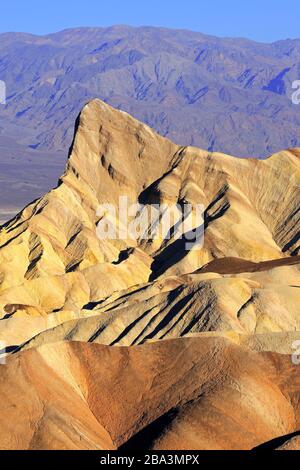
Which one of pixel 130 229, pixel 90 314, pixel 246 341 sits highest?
pixel 246 341

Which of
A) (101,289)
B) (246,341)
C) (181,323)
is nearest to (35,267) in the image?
(101,289)

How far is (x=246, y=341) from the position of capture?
49594mm

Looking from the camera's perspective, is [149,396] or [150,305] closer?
[149,396]

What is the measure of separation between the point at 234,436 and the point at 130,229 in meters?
54.3

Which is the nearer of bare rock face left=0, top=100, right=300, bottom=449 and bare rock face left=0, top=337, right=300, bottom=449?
bare rock face left=0, top=337, right=300, bottom=449

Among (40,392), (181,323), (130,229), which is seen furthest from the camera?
(130,229)

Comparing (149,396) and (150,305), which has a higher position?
(149,396)

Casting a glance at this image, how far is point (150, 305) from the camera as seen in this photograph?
59.5 metres

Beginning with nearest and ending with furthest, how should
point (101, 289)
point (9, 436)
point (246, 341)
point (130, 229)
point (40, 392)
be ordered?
point (9, 436) < point (40, 392) < point (246, 341) < point (101, 289) < point (130, 229)

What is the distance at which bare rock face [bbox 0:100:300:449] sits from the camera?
4012 centimetres

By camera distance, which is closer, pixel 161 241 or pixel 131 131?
pixel 161 241

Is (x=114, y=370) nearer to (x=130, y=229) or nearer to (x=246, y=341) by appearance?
(x=246, y=341)

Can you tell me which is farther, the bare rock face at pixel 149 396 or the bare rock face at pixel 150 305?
the bare rock face at pixel 150 305

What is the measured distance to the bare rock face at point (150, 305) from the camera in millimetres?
40125
